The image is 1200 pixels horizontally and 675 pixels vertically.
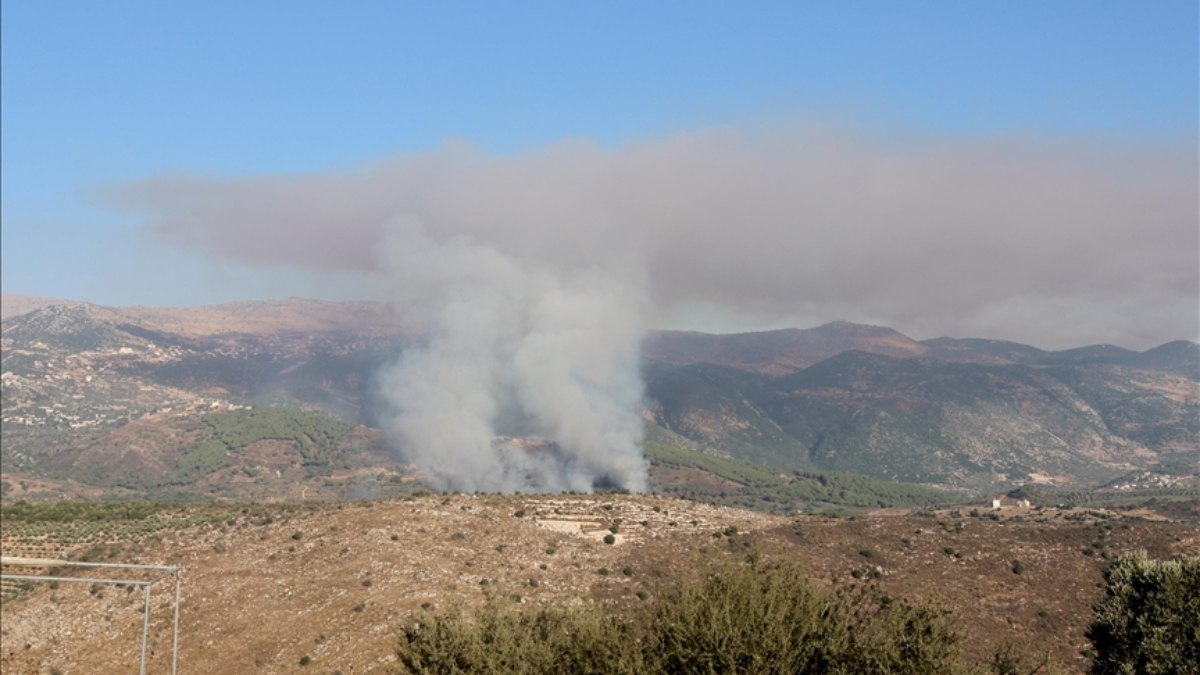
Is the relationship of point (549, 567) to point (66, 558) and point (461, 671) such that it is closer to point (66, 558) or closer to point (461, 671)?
point (461, 671)

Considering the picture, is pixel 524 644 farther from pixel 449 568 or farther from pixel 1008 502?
pixel 1008 502

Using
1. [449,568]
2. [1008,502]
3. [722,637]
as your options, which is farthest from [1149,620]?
[1008,502]

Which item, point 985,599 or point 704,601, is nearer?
point 704,601

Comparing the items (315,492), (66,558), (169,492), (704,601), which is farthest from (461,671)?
(169,492)

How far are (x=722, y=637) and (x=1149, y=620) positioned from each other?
1975cm

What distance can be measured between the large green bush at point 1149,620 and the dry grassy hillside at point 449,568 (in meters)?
5.89

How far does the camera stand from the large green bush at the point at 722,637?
2727 cm

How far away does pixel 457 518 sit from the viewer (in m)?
65.6

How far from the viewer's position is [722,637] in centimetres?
2730

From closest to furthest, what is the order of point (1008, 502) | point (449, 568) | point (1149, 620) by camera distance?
1. point (1149, 620)
2. point (449, 568)
3. point (1008, 502)

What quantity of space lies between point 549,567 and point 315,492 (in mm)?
124630

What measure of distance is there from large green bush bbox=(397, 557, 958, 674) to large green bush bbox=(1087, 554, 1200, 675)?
11.1 meters

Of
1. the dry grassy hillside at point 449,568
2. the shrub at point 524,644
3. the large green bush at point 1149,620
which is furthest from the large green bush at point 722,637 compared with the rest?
the dry grassy hillside at point 449,568

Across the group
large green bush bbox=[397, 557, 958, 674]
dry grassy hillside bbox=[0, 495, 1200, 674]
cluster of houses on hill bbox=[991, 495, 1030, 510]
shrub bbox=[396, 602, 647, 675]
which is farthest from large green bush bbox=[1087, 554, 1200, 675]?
cluster of houses on hill bbox=[991, 495, 1030, 510]
